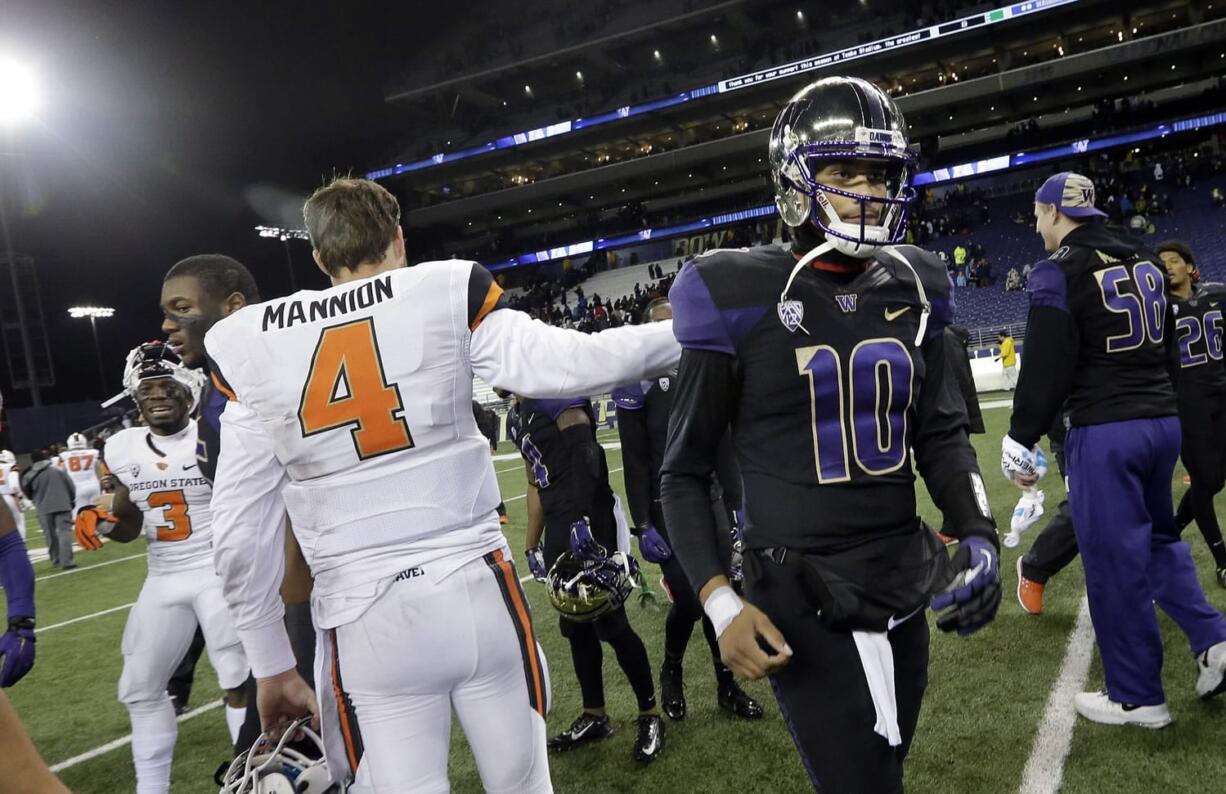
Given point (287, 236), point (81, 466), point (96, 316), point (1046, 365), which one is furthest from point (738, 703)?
point (96, 316)

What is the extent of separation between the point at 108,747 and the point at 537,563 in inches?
116

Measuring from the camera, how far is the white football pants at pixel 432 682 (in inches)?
75.7

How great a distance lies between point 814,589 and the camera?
1841 millimetres

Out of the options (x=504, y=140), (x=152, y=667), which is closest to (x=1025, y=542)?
(x=152, y=667)

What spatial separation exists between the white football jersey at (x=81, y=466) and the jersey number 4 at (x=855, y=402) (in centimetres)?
1624

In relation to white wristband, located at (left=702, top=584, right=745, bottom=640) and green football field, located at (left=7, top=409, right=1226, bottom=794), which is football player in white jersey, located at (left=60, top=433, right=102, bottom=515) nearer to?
green football field, located at (left=7, top=409, right=1226, bottom=794)

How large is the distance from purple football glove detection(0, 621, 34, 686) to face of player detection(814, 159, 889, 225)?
302 centimetres

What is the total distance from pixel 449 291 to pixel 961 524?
4.40 ft

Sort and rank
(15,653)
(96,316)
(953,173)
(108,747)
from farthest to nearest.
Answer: (96,316) < (953,173) < (108,747) < (15,653)

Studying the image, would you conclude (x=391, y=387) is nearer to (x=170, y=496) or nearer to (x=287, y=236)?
(x=170, y=496)

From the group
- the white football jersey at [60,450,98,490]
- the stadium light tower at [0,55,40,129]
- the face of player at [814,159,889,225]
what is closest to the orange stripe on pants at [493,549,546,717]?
the face of player at [814,159,889,225]

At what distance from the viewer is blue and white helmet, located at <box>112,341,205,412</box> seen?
12.5 feet

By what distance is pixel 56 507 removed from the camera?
12.1 meters

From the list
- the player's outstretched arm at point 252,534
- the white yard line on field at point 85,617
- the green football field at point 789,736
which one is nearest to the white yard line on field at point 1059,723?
the green football field at point 789,736
